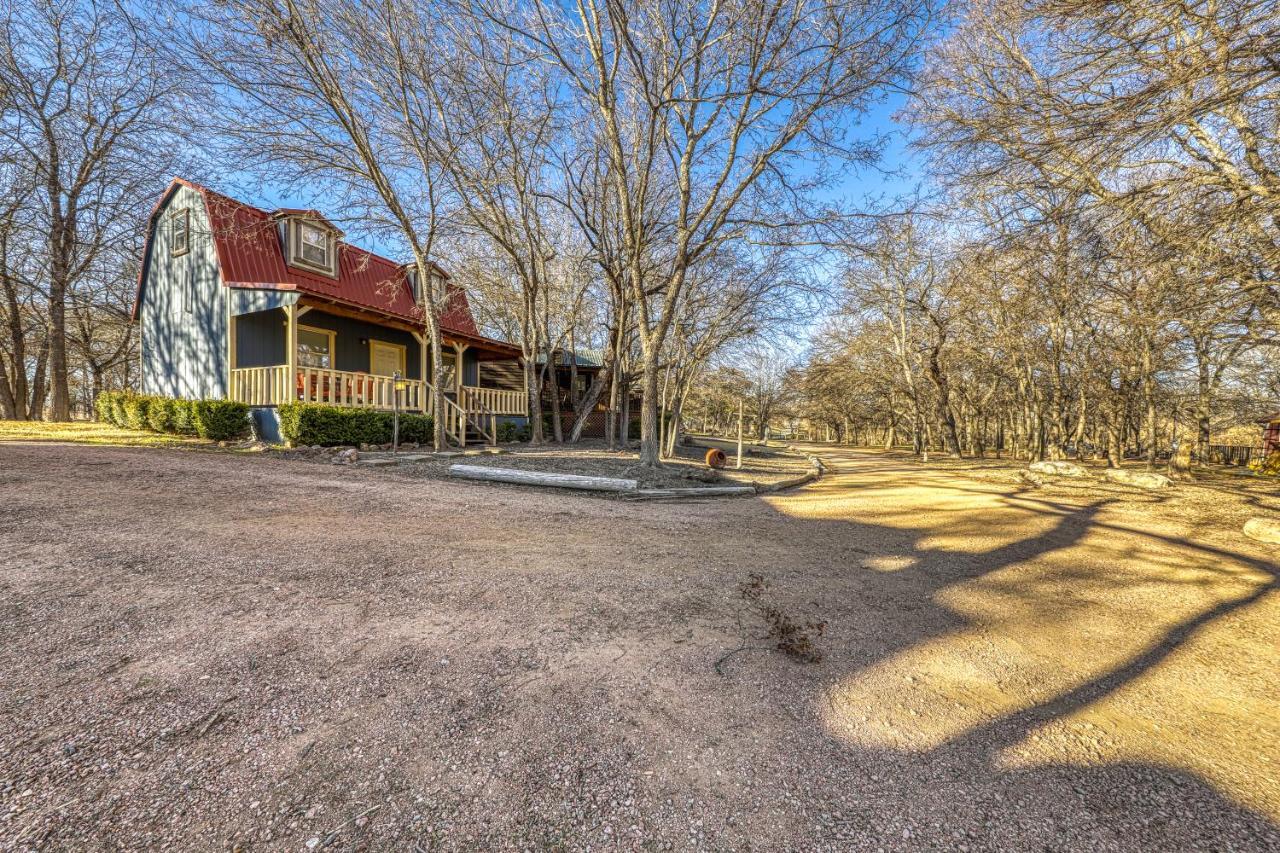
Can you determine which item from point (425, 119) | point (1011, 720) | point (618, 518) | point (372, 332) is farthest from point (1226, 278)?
point (372, 332)

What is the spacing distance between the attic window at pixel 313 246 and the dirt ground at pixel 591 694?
11.7 meters

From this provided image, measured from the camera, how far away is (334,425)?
1000cm

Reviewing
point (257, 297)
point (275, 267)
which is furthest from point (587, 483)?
point (275, 267)

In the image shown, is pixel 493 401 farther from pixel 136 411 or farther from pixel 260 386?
pixel 136 411

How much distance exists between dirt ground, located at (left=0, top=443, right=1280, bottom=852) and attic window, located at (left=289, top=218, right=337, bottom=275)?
11.7 m

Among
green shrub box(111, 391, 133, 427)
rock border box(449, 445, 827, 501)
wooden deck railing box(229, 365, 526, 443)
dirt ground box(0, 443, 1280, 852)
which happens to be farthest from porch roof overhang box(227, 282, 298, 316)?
dirt ground box(0, 443, 1280, 852)

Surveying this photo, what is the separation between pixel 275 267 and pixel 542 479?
11431 mm

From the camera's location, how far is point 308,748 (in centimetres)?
164

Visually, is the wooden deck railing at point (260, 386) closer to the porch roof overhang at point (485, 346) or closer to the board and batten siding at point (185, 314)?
the board and batten siding at point (185, 314)

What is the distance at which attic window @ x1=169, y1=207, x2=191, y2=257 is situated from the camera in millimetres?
13273

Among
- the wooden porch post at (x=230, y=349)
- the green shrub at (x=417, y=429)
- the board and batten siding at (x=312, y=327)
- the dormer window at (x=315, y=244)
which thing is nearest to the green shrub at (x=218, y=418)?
the wooden porch post at (x=230, y=349)

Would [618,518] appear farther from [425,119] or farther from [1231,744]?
[425,119]

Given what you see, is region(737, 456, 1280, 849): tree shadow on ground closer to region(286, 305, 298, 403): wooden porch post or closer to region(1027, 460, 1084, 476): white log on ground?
region(1027, 460, 1084, 476): white log on ground

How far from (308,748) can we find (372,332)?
15.5 m
